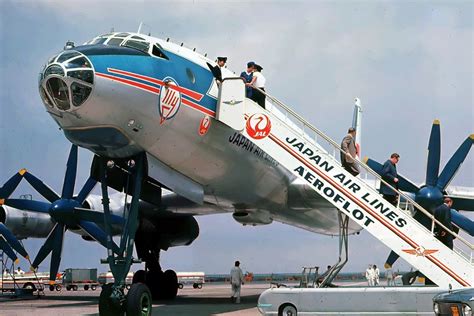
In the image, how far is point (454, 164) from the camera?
1953 cm

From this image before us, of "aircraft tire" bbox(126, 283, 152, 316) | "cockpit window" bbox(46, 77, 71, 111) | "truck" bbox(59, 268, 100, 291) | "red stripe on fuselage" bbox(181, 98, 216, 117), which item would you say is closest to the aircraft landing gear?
"aircraft tire" bbox(126, 283, 152, 316)

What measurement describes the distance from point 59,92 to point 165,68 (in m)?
2.30

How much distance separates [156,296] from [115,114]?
10333 mm

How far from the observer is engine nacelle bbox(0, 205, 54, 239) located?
2369cm

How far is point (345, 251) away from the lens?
1378cm

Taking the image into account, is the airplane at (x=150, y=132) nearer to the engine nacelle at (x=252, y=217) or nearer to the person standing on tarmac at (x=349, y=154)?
the engine nacelle at (x=252, y=217)

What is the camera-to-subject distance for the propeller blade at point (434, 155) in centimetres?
1867

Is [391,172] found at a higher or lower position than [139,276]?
higher

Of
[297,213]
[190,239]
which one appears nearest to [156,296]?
[190,239]

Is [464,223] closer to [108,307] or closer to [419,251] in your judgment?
[419,251]

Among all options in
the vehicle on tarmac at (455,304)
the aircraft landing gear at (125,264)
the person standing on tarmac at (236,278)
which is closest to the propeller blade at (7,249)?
the person standing on tarmac at (236,278)

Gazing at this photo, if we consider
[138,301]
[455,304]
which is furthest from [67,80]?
[455,304]

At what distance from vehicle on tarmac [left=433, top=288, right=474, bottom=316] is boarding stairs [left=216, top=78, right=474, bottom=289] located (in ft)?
9.60

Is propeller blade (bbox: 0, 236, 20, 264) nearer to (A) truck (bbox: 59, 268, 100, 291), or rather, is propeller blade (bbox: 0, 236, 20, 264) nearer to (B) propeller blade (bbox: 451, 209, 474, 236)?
(B) propeller blade (bbox: 451, 209, 474, 236)
